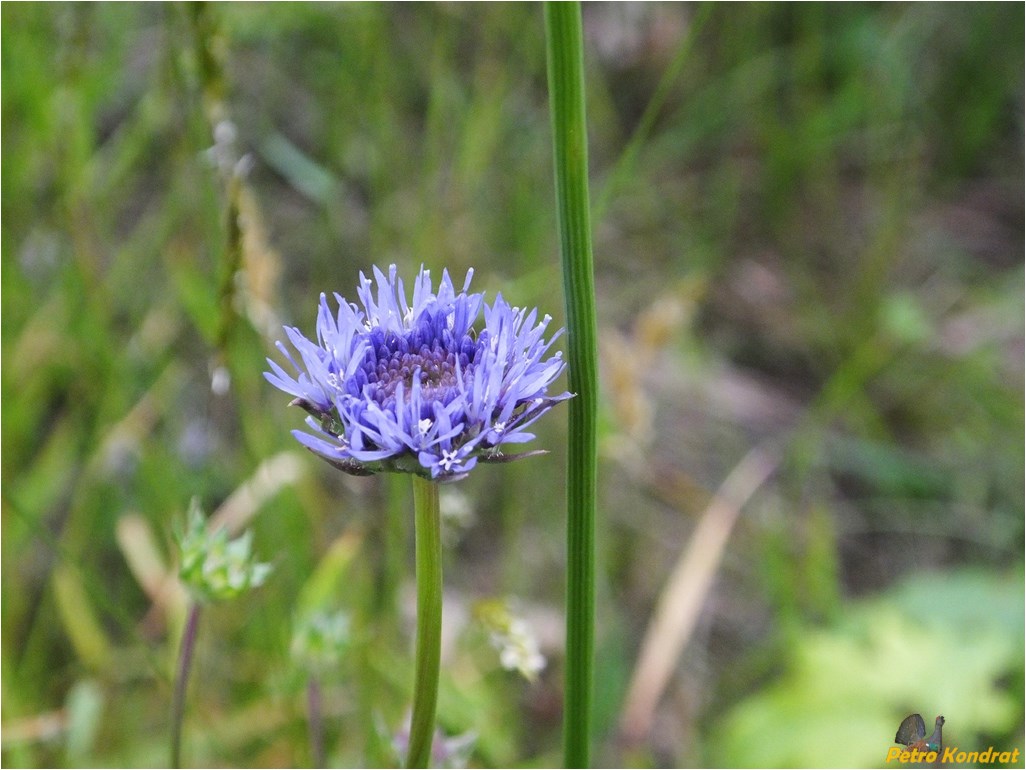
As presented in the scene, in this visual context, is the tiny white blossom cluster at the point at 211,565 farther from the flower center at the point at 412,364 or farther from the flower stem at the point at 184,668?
the flower center at the point at 412,364

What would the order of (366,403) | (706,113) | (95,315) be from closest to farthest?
(366,403)
(95,315)
(706,113)

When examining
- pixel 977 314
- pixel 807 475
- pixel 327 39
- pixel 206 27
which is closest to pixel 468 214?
pixel 327 39

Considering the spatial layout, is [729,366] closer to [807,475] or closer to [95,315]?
[807,475]

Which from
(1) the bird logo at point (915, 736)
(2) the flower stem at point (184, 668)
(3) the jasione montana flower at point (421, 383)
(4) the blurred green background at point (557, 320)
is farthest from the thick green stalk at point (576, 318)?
(1) the bird logo at point (915, 736)

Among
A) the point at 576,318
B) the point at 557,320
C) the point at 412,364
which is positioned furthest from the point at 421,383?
the point at 557,320

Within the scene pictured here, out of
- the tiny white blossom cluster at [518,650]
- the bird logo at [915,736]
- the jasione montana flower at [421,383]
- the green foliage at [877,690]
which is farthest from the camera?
the green foliage at [877,690]

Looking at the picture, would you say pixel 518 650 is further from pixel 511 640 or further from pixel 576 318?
pixel 576 318

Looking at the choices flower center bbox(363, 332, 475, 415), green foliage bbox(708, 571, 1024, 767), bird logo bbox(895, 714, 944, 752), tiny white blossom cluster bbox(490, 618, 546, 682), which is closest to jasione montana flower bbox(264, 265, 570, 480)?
flower center bbox(363, 332, 475, 415)
